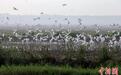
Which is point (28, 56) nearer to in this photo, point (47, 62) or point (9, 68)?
point (47, 62)

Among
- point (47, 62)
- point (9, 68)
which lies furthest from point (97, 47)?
point (9, 68)

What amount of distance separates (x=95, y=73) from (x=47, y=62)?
301 centimetres

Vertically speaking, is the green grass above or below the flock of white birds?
below

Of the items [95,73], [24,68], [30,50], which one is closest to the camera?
[95,73]

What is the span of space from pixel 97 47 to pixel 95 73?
4.13 metres

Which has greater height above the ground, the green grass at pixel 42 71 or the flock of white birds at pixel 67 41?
the flock of white birds at pixel 67 41

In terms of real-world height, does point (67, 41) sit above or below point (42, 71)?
above

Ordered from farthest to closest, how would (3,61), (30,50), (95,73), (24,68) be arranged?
(30,50) < (3,61) < (24,68) < (95,73)

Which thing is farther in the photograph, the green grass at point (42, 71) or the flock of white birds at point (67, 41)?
the flock of white birds at point (67, 41)

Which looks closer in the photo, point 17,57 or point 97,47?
point 17,57

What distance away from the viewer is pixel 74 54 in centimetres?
1412

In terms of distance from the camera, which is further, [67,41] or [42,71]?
[67,41]

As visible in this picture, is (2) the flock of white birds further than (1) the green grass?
Yes

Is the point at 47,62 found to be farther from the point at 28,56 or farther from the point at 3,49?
the point at 3,49
